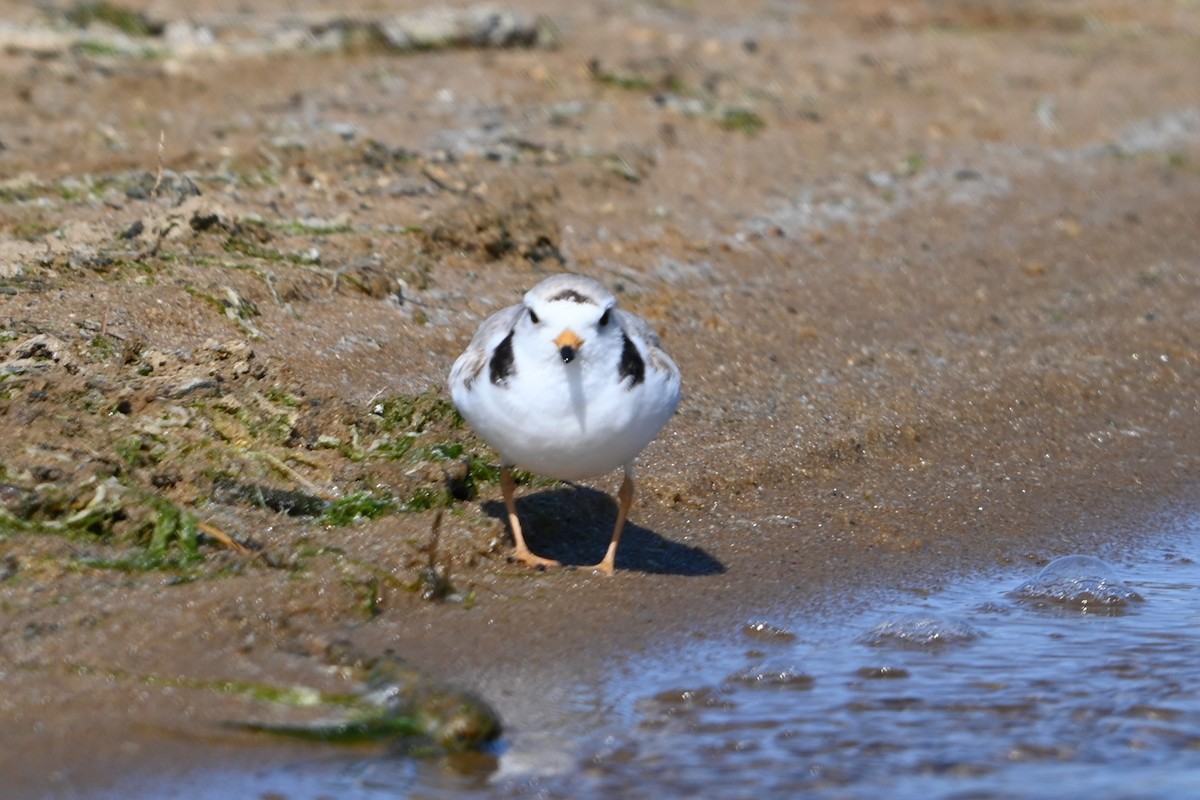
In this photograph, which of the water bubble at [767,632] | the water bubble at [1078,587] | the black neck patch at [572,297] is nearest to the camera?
the black neck patch at [572,297]

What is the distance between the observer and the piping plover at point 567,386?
5102 millimetres

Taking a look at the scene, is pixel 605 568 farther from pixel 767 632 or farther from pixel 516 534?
pixel 767 632

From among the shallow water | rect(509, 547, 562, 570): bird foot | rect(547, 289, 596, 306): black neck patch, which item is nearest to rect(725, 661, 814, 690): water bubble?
the shallow water

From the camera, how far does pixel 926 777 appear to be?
4363mm

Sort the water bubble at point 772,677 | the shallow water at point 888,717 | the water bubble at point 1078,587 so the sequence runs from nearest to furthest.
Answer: the shallow water at point 888,717
the water bubble at point 772,677
the water bubble at point 1078,587

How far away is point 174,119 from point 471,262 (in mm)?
2446

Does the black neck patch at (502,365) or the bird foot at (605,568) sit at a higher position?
the black neck patch at (502,365)

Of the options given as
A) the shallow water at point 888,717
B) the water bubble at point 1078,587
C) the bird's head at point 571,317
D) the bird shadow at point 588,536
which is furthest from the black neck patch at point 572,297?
the water bubble at point 1078,587

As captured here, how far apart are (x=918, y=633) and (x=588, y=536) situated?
4.41 feet

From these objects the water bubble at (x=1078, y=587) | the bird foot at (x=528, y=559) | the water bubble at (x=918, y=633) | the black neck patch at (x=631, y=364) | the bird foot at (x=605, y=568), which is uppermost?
the black neck patch at (x=631, y=364)

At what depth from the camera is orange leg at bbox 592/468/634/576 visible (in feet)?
18.4

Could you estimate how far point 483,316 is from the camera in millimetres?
7316

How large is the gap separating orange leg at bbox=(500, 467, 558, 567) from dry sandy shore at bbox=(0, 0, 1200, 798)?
0.46 feet

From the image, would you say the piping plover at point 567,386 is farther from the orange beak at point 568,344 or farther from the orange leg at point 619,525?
the orange leg at point 619,525
